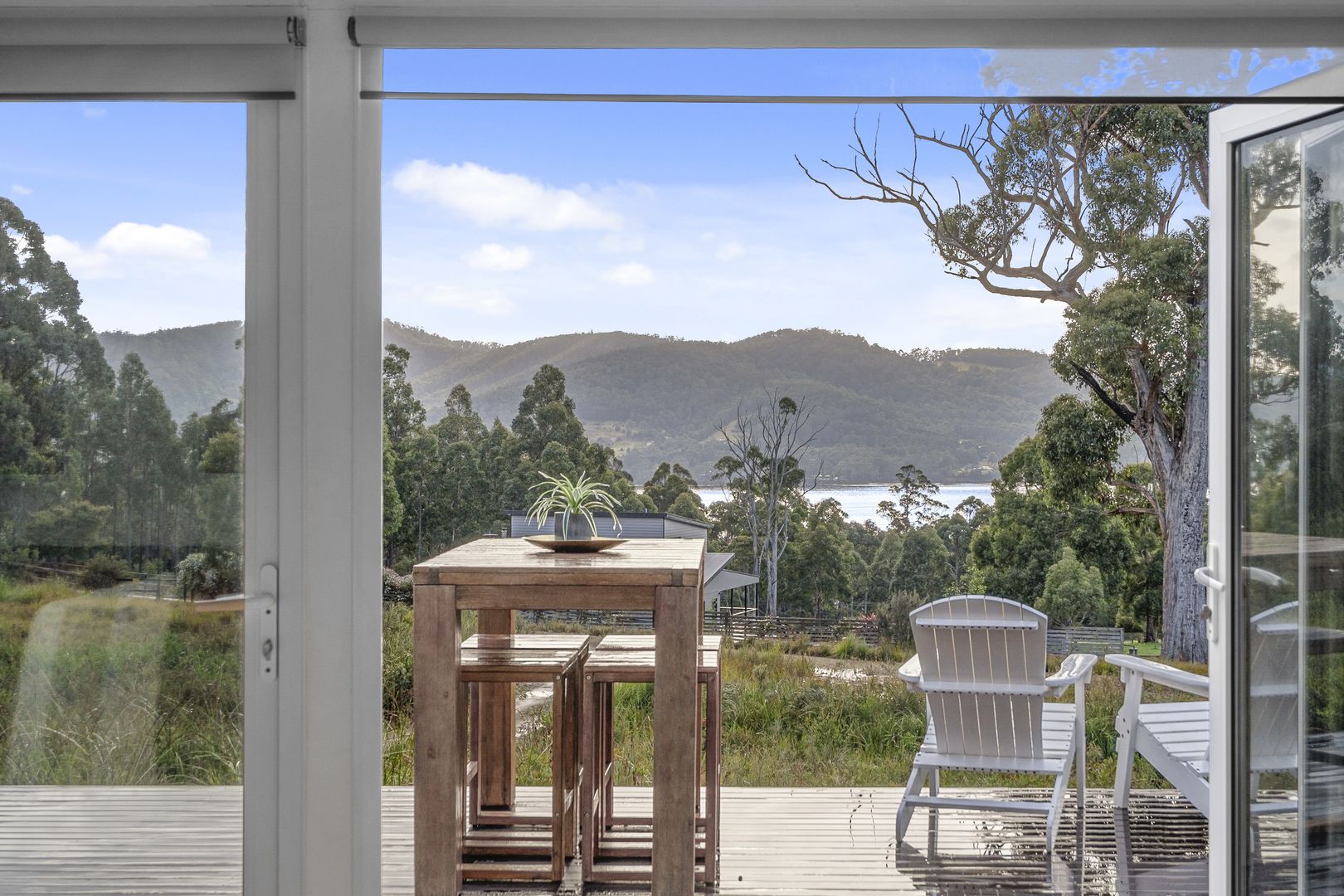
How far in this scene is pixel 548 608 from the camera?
2539mm

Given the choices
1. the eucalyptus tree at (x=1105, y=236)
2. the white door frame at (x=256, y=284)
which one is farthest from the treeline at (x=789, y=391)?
the white door frame at (x=256, y=284)

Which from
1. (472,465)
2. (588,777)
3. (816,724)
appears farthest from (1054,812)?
(472,465)

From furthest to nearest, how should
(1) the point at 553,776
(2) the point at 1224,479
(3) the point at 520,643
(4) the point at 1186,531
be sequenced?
(4) the point at 1186,531, (3) the point at 520,643, (1) the point at 553,776, (2) the point at 1224,479

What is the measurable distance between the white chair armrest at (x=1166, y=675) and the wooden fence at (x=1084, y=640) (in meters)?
2.26

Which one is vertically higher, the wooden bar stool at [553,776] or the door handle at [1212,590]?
the door handle at [1212,590]

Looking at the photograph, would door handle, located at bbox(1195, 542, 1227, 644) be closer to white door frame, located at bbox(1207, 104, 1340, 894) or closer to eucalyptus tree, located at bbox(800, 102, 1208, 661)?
white door frame, located at bbox(1207, 104, 1340, 894)

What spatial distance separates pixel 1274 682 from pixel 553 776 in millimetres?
1862

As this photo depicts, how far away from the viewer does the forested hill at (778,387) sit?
206 inches

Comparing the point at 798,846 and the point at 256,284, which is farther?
the point at 798,846

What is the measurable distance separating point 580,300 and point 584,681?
111 inches

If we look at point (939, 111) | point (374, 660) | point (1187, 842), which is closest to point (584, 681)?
point (374, 660)

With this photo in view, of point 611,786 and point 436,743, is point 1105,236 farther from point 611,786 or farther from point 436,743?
point 436,743

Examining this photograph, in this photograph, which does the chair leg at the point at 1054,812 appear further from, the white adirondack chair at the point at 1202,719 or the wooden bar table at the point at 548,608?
the wooden bar table at the point at 548,608

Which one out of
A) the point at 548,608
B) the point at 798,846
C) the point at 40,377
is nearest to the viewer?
the point at 40,377
